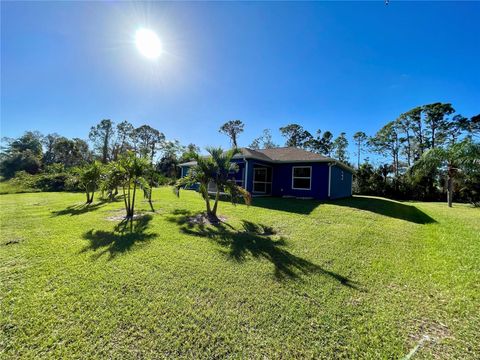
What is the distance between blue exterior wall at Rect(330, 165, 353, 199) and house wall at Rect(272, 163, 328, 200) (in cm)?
73

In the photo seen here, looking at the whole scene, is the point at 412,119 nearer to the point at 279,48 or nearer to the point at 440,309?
the point at 279,48

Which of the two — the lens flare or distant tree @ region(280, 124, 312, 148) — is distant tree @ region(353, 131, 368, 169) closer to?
distant tree @ region(280, 124, 312, 148)

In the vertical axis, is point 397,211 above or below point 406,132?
below

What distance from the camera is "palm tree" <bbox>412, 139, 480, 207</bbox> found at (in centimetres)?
1162

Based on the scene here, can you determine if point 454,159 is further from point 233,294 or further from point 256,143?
point 256,143

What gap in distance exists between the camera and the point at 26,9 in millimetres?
6668

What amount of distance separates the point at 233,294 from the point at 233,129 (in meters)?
33.8

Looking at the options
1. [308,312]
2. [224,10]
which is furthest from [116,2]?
[308,312]

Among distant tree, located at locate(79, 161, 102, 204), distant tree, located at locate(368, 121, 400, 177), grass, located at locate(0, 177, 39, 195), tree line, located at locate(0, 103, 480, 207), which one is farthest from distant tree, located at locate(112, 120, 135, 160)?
distant tree, located at locate(368, 121, 400, 177)

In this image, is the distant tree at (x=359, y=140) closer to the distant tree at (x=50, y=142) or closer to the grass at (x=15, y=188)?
the grass at (x=15, y=188)

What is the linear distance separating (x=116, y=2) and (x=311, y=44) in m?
7.69

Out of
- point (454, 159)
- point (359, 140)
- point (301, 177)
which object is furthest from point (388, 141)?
point (301, 177)

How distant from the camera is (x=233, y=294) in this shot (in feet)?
9.87

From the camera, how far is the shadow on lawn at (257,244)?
3789mm
